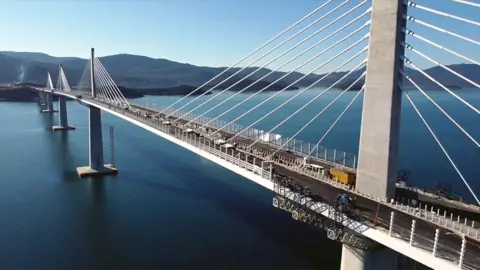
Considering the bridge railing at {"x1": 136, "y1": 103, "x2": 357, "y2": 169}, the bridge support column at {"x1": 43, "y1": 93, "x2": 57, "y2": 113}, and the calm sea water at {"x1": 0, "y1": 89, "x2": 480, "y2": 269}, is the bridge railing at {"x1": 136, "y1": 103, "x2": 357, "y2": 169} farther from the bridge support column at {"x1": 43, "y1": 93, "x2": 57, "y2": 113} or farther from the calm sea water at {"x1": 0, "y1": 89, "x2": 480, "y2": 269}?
the bridge support column at {"x1": 43, "y1": 93, "x2": 57, "y2": 113}

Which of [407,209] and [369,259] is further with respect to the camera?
[407,209]

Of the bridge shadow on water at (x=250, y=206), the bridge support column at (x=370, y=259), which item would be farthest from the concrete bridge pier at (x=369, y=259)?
the bridge shadow on water at (x=250, y=206)

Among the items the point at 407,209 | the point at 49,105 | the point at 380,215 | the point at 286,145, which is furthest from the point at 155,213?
the point at 49,105

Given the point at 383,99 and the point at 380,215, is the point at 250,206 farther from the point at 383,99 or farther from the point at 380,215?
the point at 383,99

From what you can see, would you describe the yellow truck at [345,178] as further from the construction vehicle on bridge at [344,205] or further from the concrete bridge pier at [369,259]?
the concrete bridge pier at [369,259]

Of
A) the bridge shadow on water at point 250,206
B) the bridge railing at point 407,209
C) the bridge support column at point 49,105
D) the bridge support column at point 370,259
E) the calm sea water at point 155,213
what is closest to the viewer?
the bridge railing at point 407,209

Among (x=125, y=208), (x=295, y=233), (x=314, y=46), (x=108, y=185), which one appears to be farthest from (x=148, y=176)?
(x=314, y=46)
